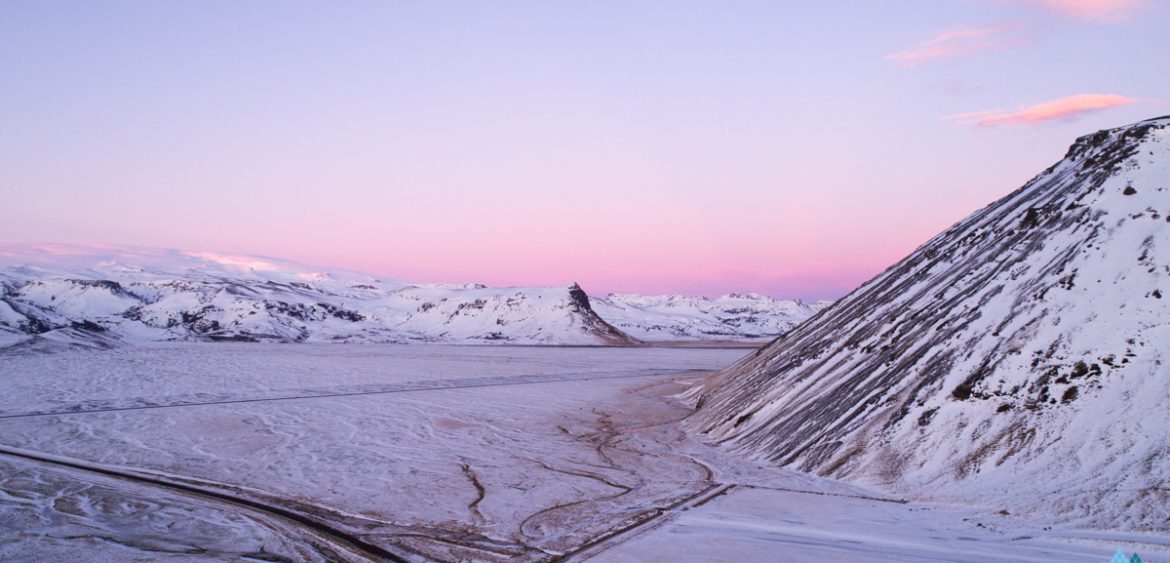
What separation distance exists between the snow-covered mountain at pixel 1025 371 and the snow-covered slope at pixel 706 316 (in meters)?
43.7

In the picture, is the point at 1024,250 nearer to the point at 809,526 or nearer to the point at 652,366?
the point at 809,526

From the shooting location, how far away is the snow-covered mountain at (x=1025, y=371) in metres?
7.05

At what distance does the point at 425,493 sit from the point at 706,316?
99916 millimetres

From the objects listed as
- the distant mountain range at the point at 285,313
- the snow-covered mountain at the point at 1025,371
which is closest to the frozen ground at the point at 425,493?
the snow-covered mountain at the point at 1025,371

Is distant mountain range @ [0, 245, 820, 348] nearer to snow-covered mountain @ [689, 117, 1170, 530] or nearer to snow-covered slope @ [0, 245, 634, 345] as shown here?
snow-covered slope @ [0, 245, 634, 345]

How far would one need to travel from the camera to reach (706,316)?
349 feet

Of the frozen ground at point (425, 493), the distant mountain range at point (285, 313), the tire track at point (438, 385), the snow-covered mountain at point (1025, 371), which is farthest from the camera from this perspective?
the distant mountain range at point (285, 313)

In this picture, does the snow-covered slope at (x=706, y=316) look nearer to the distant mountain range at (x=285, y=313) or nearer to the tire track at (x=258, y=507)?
the distant mountain range at (x=285, y=313)

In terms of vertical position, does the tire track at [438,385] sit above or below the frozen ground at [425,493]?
below

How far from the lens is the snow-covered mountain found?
7047 millimetres

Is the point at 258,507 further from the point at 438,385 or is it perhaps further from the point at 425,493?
the point at 438,385

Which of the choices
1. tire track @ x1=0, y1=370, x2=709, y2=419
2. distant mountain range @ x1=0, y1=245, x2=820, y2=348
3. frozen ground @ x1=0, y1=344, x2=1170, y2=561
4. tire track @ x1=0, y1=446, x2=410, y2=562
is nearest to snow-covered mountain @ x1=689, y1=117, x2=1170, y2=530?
frozen ground @ x1=0, y1=344, x2=1170, y2=561

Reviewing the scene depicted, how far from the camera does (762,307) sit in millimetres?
124438

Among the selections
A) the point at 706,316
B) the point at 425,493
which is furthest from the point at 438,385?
the point at 706,316
